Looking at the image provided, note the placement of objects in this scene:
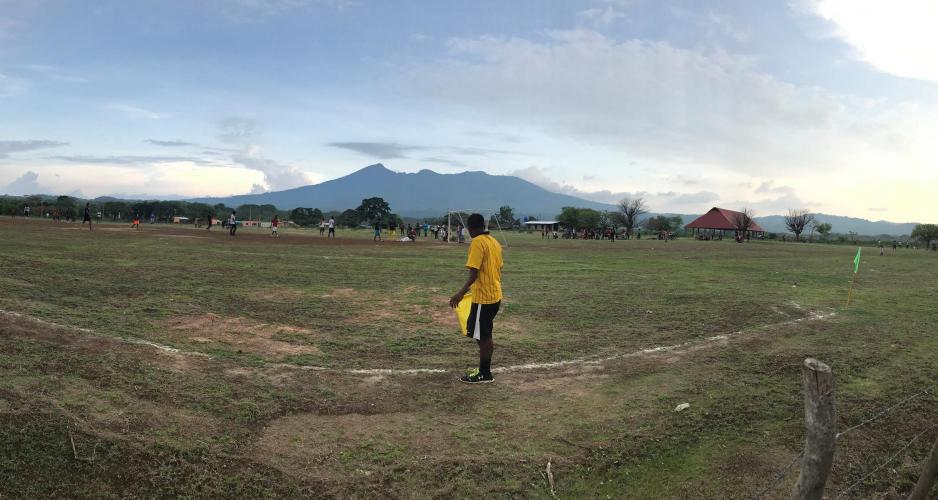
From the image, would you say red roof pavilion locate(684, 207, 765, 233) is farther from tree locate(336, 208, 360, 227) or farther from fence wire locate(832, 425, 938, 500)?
fence wire locate(832, 425, 938, 500)

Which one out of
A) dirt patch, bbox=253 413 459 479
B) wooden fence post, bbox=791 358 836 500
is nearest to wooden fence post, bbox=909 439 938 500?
wooden fence post, bbox=791 358 836 500

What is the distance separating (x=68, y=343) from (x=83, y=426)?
255cm

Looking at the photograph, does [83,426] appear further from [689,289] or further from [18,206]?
[18,206]

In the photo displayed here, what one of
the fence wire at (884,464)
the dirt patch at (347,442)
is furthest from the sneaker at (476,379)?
the fence wire at (884,464)

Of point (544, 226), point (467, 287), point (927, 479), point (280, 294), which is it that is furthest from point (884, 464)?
point (544, 226)

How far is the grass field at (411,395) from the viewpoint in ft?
14.3

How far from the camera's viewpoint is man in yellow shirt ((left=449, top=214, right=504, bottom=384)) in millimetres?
6379

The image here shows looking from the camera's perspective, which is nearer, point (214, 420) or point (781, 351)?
point (214, 420)

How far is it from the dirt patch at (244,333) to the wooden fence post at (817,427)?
6.06 meters

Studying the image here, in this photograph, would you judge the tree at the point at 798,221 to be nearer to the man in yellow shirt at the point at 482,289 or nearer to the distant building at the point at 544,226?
the distant building at the point at 544,226

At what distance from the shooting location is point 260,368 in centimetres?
661

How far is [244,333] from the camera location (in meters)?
8.28

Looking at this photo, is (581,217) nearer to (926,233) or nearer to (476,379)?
(926,233)


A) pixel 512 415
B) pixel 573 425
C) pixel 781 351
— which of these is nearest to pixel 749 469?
pixel 573 425
